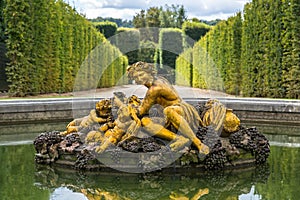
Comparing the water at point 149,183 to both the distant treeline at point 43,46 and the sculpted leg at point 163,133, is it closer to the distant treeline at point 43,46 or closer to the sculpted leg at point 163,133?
the sculpted leg at point 163,133

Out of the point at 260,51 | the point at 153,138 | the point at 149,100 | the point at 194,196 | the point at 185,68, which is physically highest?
the point at 260,51

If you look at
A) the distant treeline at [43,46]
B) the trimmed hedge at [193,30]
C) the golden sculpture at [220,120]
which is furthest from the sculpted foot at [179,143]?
the trimmed hedge at [193,30]

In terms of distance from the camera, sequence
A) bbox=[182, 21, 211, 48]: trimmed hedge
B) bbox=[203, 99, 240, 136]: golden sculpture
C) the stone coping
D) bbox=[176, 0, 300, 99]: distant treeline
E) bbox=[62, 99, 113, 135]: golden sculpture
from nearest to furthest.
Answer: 1. bbox=[203, 99, 240, 136]: golden sculpture
2. bbox=[62, 99, 113, 135]: golden sculpture
3. the stone coping
4. bbox=[176, 0, 300, 99]: distant treeline
5. bbox=[182, 21, 211, 48]: trimmed hedge

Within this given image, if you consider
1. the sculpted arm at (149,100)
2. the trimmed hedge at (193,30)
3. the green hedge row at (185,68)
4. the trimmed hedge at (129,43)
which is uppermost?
the trimmed hedge at (193,30)

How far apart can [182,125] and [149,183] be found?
2.89 feet

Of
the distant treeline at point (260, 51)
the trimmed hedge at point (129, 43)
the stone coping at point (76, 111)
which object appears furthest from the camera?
the trimmed hedge at point (129, 43)

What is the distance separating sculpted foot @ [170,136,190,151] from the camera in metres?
5.53

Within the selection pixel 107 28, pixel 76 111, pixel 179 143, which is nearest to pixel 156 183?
pixel 179 143

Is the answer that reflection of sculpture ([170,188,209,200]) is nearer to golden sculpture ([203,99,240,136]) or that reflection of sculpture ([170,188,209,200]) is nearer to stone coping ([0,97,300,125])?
golden sculpture ([203,99,240,136])

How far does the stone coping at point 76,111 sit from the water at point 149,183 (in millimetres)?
4039

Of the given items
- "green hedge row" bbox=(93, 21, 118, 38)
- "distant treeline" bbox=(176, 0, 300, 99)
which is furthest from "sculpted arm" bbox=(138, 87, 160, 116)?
"green hedge row" bbox=(93, 21, 118, 38)

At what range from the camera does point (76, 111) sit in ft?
35.6

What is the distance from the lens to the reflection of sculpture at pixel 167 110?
5.60 m

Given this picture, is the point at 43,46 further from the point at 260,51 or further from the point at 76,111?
the point at 260,51
